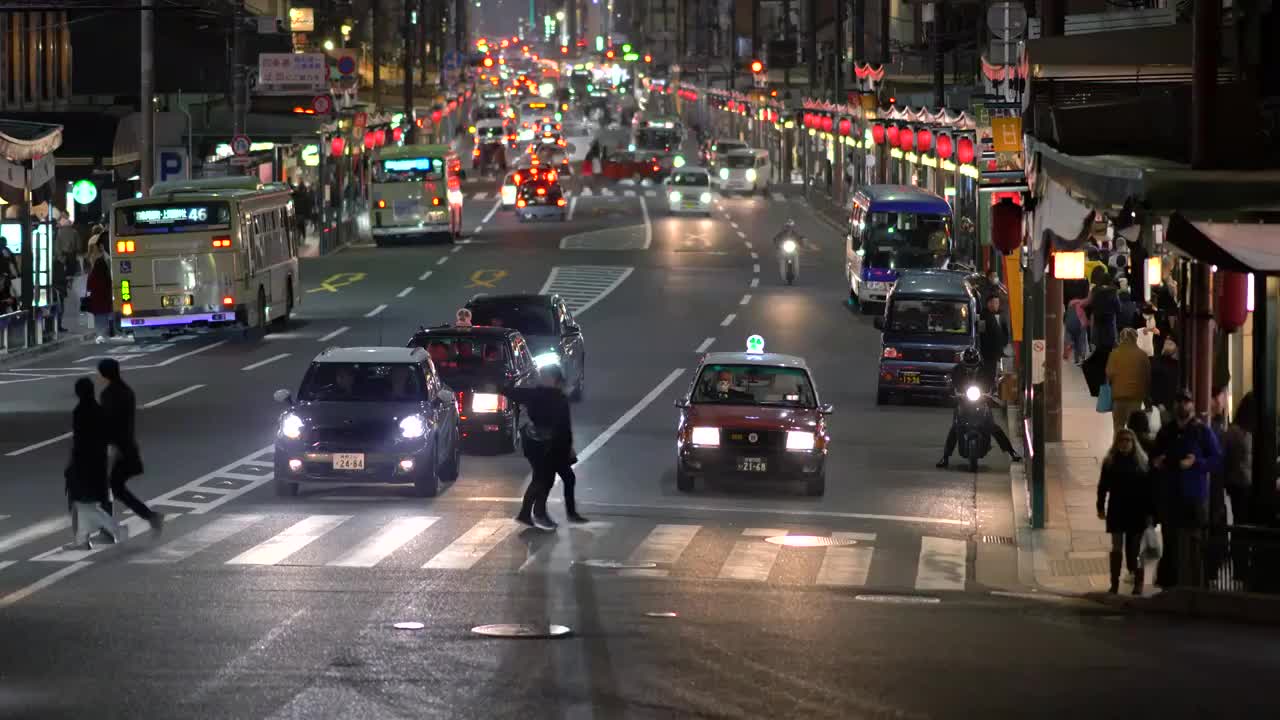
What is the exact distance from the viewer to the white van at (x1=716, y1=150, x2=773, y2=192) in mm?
100312

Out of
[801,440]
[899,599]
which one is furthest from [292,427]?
[899,599]

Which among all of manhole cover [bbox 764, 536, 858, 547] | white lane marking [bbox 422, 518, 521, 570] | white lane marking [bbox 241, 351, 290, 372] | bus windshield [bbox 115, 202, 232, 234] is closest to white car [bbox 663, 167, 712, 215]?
bus windshield [bbox 115, 202, 232, 234]

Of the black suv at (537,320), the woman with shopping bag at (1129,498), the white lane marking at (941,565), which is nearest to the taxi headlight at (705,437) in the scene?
the white lane marking at (941,565)

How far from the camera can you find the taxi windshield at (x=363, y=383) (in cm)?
2417

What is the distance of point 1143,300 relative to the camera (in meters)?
35.0

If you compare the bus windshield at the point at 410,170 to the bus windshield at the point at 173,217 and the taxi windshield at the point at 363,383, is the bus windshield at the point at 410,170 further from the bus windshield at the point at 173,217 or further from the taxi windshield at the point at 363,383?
the taxi windshield at the point at 363,383

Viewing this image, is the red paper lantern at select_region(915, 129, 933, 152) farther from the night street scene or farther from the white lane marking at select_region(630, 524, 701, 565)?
the white lane marking at select_region(630, 524, 701, 565)

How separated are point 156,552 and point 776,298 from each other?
3392 cm

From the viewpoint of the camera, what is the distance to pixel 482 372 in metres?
28.4

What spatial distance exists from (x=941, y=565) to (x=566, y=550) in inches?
142

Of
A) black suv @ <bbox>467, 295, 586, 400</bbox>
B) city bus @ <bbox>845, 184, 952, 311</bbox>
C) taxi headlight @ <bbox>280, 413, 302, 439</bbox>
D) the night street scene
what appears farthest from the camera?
city bus @ <bbox>845, 184, 952, 311</bbox>

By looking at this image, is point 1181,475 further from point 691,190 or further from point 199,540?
point 691,190

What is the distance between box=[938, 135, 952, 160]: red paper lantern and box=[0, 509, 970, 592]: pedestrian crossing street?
32697 mm

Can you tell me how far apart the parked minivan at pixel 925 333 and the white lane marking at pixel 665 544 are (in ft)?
41.0
